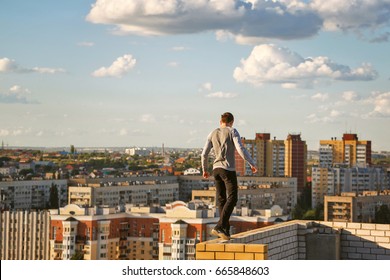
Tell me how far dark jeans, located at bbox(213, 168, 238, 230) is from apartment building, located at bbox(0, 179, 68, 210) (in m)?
27.1

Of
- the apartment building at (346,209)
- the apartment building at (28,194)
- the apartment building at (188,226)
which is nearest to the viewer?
the apartment building at (188,226)

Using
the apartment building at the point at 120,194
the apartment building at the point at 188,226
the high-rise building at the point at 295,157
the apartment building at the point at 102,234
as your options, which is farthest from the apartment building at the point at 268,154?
the apartment building at the point at 188,226

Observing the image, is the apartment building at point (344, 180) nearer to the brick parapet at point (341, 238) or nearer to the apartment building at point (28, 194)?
the apartment building at point (28, 194)

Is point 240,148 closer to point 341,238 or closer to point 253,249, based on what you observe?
point 253,249

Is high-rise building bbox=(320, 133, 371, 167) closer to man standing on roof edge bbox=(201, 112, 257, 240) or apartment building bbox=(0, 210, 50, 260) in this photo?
apartment building bbox=(0, 210, 50, 260)

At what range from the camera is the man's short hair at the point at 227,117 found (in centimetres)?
271

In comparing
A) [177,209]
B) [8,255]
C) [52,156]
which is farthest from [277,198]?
[52,156]

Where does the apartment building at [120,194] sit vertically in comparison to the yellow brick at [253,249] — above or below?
below

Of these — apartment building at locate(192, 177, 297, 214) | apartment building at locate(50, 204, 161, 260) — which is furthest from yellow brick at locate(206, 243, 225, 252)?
apartment building at locate(192, 177, 297, 214)

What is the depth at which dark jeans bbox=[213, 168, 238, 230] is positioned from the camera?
271 centimetres

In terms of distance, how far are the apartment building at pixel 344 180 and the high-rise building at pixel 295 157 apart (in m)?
3.04

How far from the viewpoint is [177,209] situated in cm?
1864

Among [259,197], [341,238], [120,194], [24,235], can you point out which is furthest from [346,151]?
[341,238]
